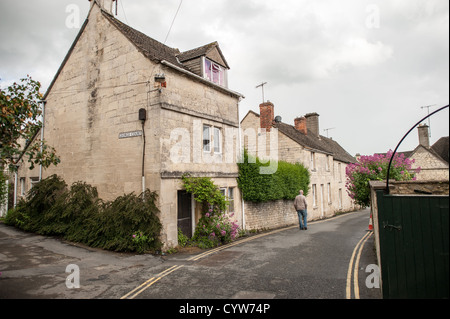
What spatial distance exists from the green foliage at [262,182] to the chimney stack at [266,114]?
5555 mm

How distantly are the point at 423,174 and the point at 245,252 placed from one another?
30.9 meters

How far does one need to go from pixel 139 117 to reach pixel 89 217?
4412 millimetres

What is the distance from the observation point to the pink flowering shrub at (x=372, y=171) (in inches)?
445

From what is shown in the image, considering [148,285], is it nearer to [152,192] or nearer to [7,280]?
[7,280]

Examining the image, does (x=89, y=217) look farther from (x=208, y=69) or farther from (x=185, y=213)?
(x=208, y=69)

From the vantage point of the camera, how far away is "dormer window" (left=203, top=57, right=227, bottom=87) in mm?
13148

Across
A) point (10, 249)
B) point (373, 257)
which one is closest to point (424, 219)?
point (373, 257)

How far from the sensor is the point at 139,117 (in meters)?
10.4

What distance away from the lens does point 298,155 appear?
22234 millimetres

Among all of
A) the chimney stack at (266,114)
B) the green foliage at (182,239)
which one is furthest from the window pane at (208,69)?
the chimney stack at (266,114)

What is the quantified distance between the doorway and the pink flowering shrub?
7370 millimetres

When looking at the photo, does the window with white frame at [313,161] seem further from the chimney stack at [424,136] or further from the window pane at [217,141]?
the chimney stack at [424,136]

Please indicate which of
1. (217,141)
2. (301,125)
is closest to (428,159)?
(301,125)

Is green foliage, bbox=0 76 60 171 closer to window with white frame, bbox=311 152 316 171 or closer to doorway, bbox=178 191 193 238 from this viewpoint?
doorway, bbox=178 191 193 238
